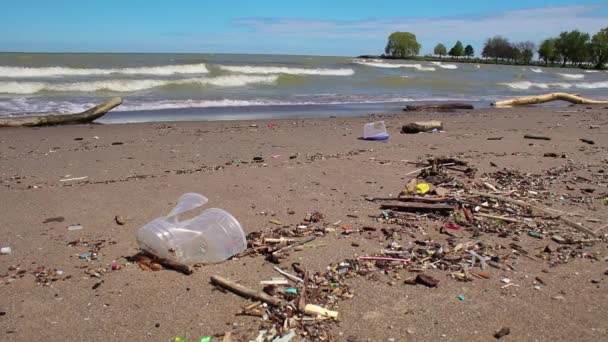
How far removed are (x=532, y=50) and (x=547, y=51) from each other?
4143mm

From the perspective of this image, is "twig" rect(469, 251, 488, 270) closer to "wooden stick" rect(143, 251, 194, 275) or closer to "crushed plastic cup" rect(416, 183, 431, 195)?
"crushed plastic cup" rect(416, 183, 431, 195)

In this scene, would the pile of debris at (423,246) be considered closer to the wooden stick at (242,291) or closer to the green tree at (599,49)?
the wooden stick at (242,291)

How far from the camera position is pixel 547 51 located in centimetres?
10275

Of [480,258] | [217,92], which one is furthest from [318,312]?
[217,92]

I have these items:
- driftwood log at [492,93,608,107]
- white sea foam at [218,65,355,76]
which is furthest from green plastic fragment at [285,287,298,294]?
white sea foam at [218,65,355,76]

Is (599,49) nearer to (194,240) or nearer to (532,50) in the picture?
(532,50)

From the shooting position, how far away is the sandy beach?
3.12m

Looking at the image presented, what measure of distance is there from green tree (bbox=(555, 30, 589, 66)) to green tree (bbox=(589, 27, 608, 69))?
4.27ft

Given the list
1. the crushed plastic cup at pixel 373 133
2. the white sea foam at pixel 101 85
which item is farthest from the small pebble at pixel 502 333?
the white sea foam at pixel 101 85

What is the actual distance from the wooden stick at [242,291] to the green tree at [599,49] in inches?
4241

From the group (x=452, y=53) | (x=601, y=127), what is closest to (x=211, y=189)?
(x=601, y=127)

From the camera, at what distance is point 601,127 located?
40.4 feet

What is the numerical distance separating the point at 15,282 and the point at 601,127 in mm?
12981

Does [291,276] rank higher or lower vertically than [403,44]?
lower
